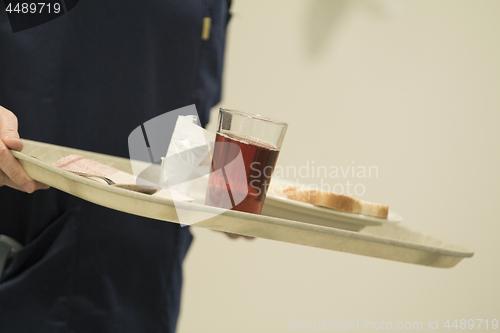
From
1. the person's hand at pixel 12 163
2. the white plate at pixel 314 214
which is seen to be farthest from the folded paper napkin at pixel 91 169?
the white plate at pixel 314 214

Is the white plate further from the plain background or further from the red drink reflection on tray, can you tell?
the plain background

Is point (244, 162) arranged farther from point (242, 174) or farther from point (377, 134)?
point (377, 134)

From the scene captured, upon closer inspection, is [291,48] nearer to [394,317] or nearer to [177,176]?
[177,176]

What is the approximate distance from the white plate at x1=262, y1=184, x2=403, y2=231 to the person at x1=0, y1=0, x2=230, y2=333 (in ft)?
1.07

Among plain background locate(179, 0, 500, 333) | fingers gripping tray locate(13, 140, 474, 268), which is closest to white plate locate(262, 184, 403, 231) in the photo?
fingers gripping tray locate(13, 140, 474, 268)

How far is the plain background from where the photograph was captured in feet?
4.52

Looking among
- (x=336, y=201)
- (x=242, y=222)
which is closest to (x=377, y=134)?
(x=336, y=201)

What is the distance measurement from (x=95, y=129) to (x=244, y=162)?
421mm

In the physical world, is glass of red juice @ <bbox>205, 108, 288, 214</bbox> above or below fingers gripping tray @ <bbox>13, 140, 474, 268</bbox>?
above

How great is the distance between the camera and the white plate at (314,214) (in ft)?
1.55

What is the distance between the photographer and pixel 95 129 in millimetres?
709

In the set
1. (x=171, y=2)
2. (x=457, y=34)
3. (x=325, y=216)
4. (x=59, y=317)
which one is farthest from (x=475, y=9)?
(x=59, y=317)

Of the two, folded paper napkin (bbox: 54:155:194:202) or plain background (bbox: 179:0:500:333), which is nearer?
folded paper napkin (bbox: 54:155:194:202)

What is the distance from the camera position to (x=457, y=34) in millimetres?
1358
